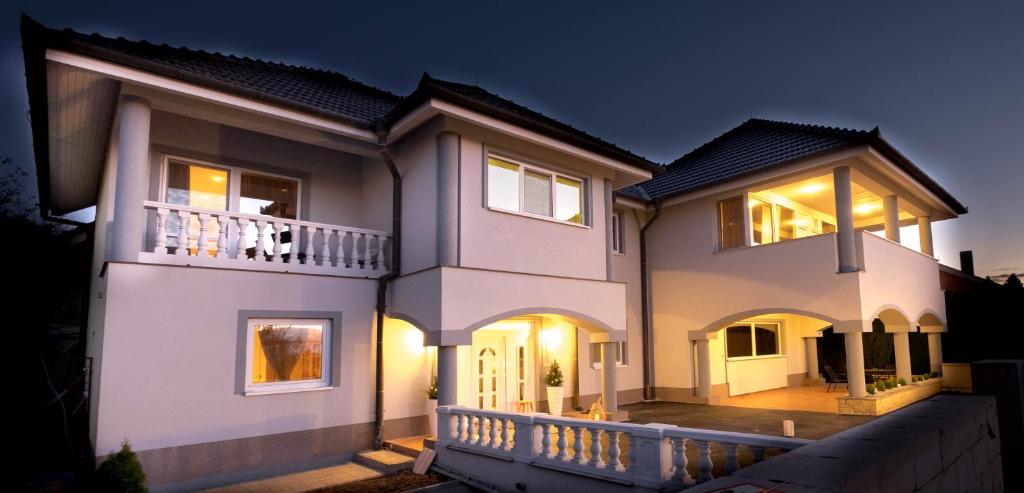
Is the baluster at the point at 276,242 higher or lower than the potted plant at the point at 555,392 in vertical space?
higher

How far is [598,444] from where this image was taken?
6754 mm

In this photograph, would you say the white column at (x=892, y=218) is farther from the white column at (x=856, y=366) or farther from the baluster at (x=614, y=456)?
the baluster at (x=614, y=456)

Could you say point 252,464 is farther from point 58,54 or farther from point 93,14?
point 93,14

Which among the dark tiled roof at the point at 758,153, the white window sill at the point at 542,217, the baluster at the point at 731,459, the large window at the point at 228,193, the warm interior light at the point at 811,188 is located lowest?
the baluster at the point at 731,459

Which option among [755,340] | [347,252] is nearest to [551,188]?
[347,252]

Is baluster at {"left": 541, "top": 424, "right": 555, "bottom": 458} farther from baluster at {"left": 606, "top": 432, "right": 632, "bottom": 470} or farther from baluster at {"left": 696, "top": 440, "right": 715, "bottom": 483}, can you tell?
baluster at {"left": 696, "top": 440, "right": 715, "bottom": 483}

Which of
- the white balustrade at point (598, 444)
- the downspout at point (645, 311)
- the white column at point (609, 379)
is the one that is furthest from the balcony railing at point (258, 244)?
the downspout at point (645, 311)

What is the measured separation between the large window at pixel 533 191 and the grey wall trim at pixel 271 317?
10.7ft

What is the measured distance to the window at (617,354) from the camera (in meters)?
13.7

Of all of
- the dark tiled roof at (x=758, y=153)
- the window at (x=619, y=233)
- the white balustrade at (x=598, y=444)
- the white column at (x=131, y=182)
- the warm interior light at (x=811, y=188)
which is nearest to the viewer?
the white balustrade at (x=598, y=444)

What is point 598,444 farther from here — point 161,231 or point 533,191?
point 161,231

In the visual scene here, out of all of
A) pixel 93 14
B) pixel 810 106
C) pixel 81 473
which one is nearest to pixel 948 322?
pixel 81 473

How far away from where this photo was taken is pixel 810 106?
41.9m

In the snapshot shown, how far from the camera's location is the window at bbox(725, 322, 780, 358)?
54.3 feet
